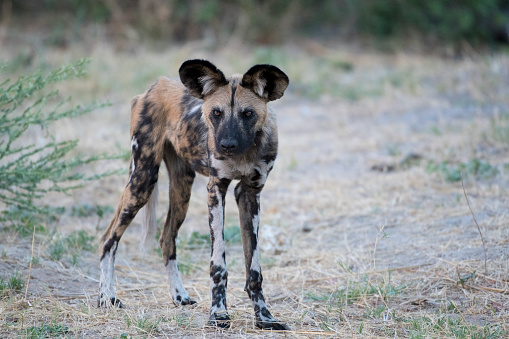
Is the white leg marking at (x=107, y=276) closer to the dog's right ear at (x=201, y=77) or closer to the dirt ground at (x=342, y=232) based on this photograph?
the dirt ground at (x=342, y=232)

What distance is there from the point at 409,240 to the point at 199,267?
1.62 metres

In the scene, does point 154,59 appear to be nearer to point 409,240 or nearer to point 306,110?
point 306,110

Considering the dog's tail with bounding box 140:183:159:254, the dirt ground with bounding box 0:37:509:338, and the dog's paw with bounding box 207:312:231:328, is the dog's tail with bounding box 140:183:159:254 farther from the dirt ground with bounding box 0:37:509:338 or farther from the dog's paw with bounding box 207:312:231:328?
the dog's paw with bounding box 207:312:231:328

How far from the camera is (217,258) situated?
11.5 feet

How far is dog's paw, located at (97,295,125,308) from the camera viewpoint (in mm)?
3725

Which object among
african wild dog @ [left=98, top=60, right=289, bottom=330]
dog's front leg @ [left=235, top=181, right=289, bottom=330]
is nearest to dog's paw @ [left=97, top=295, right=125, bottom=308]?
african wild dog @ [left=98, top=60, right=289, bottom=330]

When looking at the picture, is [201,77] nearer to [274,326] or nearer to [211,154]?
[211,154]

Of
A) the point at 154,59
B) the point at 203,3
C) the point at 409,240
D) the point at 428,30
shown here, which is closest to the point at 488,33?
the point at 428,30

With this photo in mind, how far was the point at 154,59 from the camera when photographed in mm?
11562

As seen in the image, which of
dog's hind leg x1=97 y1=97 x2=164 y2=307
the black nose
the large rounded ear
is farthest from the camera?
dog's hind leg x1=97 y1=97 x2=164 y2=307

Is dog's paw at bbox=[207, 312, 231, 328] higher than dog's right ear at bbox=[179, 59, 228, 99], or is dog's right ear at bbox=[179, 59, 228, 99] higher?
dog's right ear at bbox=[179, 59, 228, 99]

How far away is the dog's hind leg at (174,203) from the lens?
4.18 metres

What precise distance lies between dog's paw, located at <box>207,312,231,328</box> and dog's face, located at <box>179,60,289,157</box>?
891 mm

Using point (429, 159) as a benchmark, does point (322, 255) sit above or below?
below
